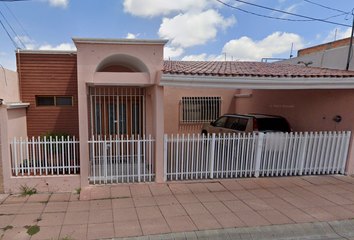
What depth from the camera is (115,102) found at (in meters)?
6.98

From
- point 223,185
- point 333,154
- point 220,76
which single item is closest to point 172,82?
point 220,76

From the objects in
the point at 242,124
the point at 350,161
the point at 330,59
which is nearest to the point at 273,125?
the point at 242,124

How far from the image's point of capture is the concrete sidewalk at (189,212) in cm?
359

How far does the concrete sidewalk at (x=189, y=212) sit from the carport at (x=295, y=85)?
2044 millimetres

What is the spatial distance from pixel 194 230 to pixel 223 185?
203 cm

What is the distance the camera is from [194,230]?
360cm

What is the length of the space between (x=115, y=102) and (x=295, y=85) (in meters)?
5.13

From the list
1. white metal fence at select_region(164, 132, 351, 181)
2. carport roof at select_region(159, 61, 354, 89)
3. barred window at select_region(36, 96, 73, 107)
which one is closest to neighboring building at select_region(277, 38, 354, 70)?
carport roof at select_region(159, 61, 354, 89)

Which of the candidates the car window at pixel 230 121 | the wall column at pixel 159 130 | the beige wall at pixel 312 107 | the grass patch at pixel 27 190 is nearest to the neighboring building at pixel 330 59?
the beige wall at pixel 312 107

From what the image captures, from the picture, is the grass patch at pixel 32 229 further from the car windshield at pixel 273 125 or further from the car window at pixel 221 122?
the car window at pixel 221 122

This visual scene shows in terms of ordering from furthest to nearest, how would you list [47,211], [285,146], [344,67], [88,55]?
[344,67]
[285,146]
[88,55]
[47,211]

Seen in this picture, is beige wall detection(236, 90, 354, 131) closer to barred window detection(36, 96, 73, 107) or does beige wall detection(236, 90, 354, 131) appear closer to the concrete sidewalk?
the concrete sidewalk

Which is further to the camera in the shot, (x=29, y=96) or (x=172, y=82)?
(x=29, y=96)

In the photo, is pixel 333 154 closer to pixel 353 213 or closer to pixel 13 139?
pixel 353 213
